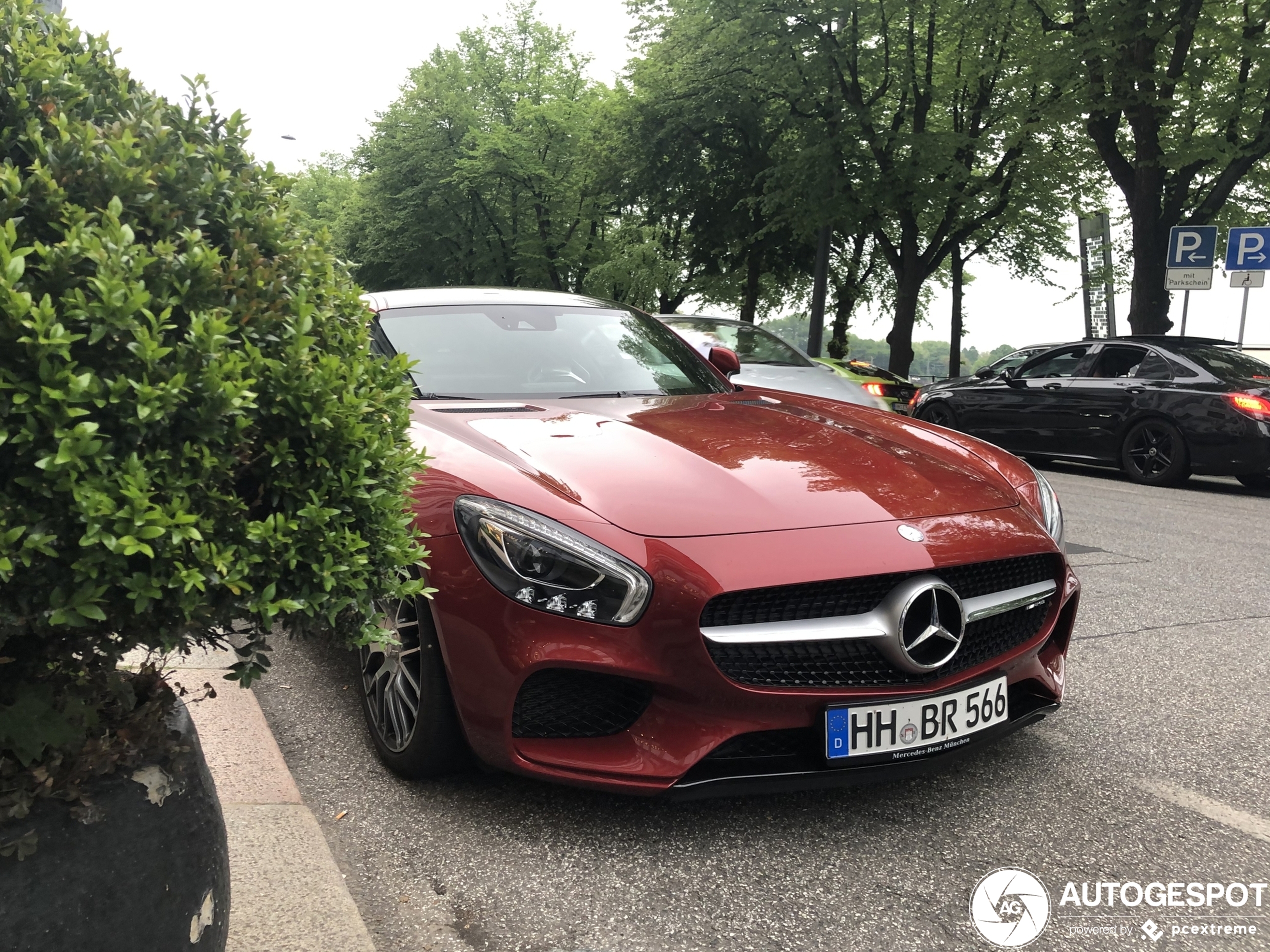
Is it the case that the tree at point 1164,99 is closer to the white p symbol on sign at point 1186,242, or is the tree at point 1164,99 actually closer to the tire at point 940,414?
the white p symbol on sign at point 1186,242

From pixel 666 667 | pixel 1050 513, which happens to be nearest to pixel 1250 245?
pixel 1050 513

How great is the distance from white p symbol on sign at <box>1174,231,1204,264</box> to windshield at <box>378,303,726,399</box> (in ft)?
39.3

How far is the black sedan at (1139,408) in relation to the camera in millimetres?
10016

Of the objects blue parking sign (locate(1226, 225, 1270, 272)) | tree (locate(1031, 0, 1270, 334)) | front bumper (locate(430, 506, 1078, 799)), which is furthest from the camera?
tree (locate(1031, 0, 1270, 334))

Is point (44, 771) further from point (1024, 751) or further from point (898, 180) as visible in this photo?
point (898, 180)

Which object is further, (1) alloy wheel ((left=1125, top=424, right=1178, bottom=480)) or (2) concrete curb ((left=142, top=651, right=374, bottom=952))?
(1) alloy wheel ((left=1125, top=424, right=1178, bottom=480))

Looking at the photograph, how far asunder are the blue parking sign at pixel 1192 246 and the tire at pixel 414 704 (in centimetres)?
1403

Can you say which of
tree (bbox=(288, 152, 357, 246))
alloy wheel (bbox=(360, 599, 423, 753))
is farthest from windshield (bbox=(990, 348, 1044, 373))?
tree (bbox=(288, 152, 357, 246))

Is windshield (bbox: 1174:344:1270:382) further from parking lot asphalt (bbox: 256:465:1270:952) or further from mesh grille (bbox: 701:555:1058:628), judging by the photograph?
mesh grille (bbox: 701:555:1058:628)

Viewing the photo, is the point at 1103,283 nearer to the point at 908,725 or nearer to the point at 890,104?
the point at 890,104

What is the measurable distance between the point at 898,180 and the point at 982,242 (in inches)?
259

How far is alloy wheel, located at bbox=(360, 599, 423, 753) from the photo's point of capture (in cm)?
278

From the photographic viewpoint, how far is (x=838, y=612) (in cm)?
254
